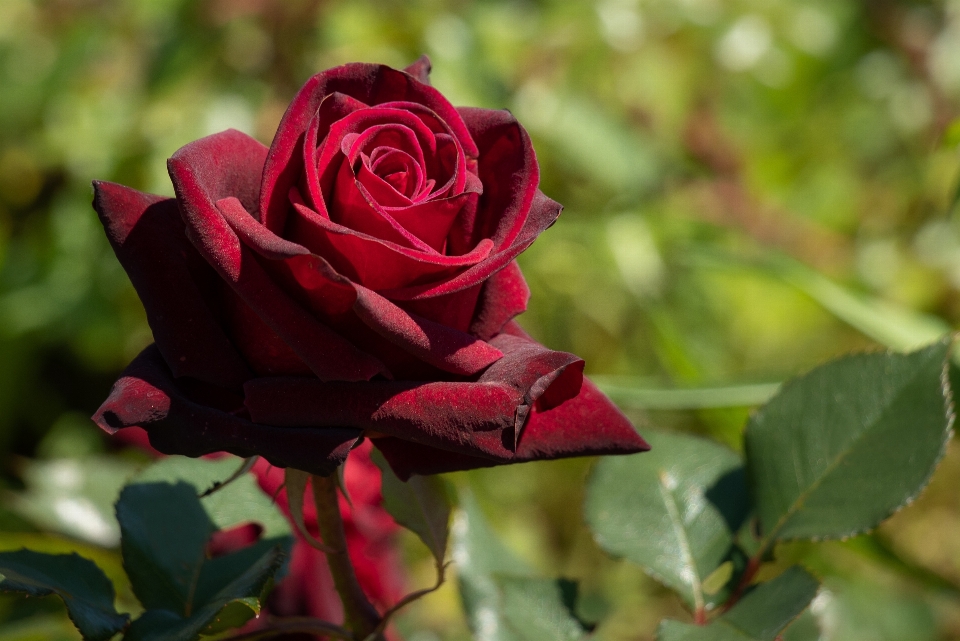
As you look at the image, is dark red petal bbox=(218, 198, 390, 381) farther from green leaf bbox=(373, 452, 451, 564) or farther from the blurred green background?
the blurred green background

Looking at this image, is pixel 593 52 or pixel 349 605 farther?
pixel 593 52

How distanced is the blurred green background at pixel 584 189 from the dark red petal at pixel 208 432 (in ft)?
2.38

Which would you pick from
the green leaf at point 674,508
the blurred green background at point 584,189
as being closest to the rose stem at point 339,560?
the green leaf at point 674,508

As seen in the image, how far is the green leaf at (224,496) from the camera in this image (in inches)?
17.4

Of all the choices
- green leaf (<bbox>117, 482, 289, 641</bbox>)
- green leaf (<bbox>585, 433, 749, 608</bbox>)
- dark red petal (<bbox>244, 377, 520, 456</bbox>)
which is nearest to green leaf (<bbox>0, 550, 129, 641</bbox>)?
green leaf (<bbox>117, 482, 289, 641</bbox>)

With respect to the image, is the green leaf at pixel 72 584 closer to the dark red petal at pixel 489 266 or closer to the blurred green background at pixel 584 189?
the dark red petal at pixel 489 266

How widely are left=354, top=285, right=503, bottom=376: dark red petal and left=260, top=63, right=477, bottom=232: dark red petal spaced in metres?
0.05

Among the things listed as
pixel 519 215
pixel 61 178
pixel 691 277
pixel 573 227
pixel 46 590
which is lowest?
pixel 691 277

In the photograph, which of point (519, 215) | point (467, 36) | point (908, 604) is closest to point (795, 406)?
point (519, 215)

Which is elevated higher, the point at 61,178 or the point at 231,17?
the point at 231,17

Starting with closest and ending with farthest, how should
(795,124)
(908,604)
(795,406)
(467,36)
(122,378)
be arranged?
(122,378) < (795,406) < (908,604) < (467,36) < (795,124)

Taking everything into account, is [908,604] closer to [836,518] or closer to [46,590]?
[836,518]

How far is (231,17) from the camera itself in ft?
4.34

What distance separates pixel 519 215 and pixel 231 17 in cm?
117
